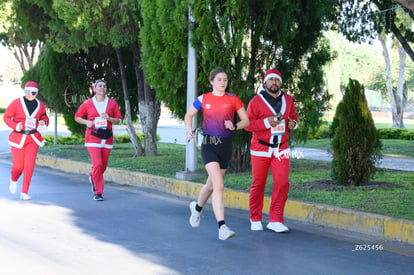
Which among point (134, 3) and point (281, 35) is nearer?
point (281, 35)

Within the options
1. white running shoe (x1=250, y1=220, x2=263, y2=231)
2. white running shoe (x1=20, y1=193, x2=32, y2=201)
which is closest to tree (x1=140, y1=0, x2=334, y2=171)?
white running shoe (x1=20, y1=193, x2=32, y2=201)

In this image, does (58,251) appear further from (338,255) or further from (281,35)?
(281,35)

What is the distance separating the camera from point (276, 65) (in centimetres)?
1366

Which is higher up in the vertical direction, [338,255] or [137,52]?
[137,52]

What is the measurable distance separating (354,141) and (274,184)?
280 centimetres

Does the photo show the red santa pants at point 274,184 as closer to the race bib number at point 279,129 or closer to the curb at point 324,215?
the race bib number at point 279,129

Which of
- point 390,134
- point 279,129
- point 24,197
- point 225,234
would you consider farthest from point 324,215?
point 390,134

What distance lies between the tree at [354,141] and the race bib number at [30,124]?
4529mm

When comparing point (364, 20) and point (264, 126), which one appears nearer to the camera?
point (264, 126)

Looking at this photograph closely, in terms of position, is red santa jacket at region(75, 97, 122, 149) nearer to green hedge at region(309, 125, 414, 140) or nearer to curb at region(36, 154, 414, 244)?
curb at region(36, 154, 414, 244)

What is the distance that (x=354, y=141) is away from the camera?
11.1m

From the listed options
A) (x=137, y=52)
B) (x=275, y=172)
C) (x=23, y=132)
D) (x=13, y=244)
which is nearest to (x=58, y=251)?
(x=13, y=244)

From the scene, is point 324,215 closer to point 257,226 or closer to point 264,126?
point 257,226

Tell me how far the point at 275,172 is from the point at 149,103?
9.95 m
